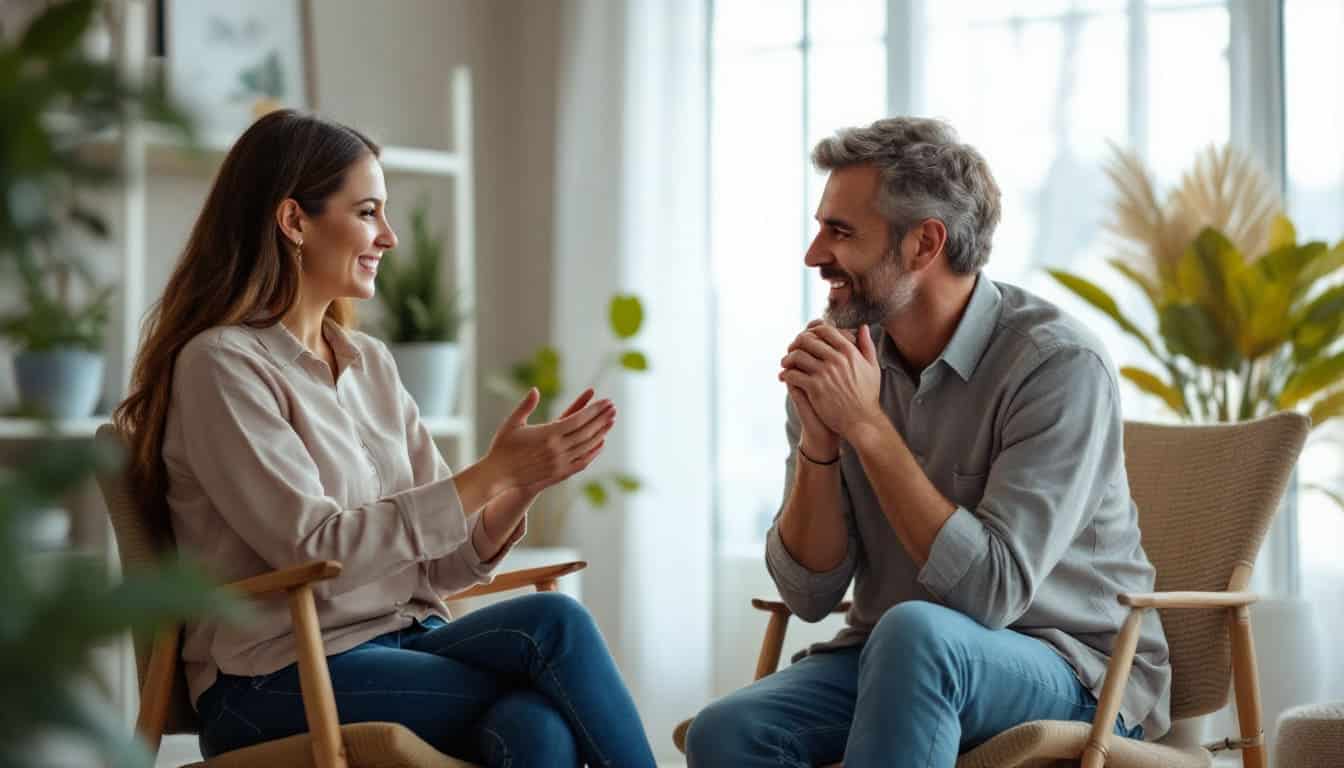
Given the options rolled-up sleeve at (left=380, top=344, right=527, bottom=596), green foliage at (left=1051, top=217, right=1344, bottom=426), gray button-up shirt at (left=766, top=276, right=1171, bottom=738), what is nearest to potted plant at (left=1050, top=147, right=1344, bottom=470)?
green foliage at (left=1051, top=217, right=1344, bottom=426)

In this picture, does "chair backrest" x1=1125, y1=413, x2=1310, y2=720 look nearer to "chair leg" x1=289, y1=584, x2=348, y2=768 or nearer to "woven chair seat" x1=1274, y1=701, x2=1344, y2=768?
"woven chair seat" x1=1274, y1=701, x2=1344, y2=768

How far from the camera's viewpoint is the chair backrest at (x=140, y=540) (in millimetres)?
1965

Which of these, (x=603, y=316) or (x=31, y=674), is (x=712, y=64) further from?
(x=31, y=674)

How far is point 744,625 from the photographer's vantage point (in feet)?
13.8

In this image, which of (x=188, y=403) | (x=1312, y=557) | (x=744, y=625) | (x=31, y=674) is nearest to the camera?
(x=31, y=674)

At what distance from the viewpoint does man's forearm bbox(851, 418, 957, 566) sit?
1910 mm

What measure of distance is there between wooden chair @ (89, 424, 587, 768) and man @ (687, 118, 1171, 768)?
1.35 ft

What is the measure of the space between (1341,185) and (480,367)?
2.39m

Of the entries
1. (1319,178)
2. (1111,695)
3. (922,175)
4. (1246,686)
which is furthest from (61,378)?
(1319,178)

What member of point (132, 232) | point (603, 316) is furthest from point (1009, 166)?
point (132, 232)

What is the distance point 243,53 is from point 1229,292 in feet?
7.75

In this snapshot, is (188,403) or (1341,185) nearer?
(188,403)

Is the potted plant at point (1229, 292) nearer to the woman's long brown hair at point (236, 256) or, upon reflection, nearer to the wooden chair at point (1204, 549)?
the wooden chair at point (1204, 549)

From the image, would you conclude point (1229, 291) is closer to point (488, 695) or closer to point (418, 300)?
point (418, 300)
